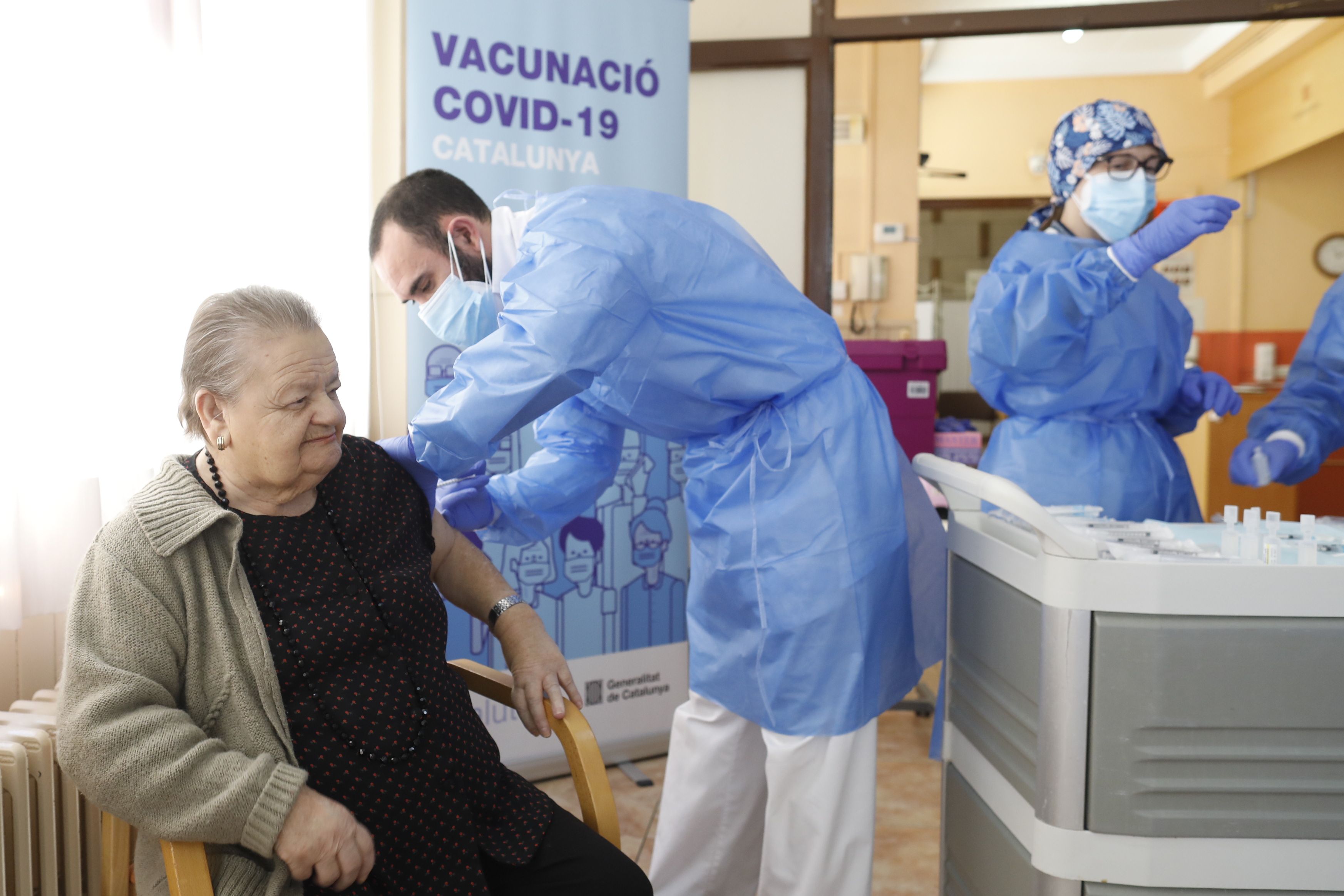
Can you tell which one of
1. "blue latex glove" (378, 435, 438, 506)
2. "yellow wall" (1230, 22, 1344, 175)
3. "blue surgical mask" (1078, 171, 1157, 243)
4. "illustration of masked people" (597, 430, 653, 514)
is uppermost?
"yellow wall" (1230, 22, 1344, 175)

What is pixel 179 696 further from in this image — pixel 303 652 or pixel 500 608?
pixel 500 608

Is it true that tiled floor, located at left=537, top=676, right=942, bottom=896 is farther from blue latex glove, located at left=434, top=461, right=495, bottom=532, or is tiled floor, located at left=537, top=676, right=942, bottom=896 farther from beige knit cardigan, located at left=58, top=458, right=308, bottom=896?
beige knit cardigan, located at left=58, top=458, right=308, bottom=896

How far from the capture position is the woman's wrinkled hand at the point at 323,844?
1.07 metres

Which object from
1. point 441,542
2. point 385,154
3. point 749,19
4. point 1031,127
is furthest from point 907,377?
point 1031,127

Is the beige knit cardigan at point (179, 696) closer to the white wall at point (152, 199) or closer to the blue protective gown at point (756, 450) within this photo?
the blue protective gown at point (756, 450)

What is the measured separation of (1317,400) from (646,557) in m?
1.69

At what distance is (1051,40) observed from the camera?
230 inches

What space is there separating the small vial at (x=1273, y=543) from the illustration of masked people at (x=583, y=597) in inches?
66.3

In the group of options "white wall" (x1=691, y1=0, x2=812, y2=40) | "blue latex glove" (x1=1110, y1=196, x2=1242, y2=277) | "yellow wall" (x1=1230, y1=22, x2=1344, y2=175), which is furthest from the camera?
"yellow wall" (x1=1230, y1=22, x2=1344, y2=175)

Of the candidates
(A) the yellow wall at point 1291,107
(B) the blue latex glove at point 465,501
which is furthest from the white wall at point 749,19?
(A) the yellow wall at point 1291,107

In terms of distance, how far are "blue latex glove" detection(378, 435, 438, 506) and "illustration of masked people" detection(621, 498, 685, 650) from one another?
1230 millimetres

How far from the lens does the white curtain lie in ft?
5.24

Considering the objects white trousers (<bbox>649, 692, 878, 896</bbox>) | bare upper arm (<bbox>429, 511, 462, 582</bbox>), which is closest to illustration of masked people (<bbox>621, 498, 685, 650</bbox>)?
white trousers (<bbox>649, 692, 878, 896</bbox>)

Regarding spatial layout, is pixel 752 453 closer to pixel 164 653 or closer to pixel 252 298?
pixel 252 298
